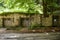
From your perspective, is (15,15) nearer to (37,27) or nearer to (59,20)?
(37,27)

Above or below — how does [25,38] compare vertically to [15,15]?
below

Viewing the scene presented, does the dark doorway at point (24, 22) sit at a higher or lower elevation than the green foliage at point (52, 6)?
lower

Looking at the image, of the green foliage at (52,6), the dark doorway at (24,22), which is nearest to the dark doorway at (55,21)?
the green foliage at (52,6)

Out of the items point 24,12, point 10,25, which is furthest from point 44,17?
point 10,25

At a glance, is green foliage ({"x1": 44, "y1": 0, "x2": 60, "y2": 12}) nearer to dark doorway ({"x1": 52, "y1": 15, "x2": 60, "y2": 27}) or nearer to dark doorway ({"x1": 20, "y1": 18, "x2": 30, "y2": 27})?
dark doorway ({"x1": 52, "y1": 15, "x2": 60, "y2": 27})

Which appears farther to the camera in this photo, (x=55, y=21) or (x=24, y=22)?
(x=24, y=22)

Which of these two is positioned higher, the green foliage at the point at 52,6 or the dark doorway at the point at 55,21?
the green foliage at the point at 52,6

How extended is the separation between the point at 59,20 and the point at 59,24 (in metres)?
→ 0.23

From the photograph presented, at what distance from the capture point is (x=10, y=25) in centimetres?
870

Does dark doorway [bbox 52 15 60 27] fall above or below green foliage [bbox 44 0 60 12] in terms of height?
below

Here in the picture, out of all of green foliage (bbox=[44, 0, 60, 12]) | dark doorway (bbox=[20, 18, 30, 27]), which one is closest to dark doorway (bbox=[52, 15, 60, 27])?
green foliage (bbox=[44, 0, 60, 12])

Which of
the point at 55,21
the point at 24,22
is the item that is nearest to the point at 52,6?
the point at 55,21

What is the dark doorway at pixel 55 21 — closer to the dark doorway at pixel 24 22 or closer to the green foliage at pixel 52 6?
the green foliage at pixel 52 6

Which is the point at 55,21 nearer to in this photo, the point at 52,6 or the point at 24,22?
the point at 52,6
